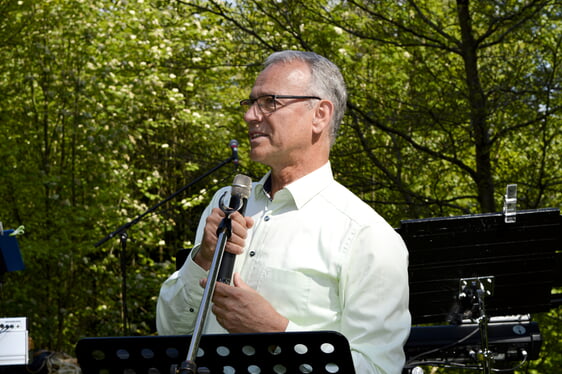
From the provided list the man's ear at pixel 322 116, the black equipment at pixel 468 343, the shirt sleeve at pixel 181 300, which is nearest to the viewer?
the shirt sleeve at pixel 181 300

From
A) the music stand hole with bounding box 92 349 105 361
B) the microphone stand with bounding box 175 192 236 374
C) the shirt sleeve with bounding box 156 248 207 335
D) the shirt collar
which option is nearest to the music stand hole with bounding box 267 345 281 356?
the microphone stand with bounding box 175 192 236 374

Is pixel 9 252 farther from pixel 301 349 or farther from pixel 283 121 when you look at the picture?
pixel 301 349

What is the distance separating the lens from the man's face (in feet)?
7.14

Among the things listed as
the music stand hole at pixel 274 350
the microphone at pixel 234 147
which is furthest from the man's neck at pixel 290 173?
the microphone at pixel 234 147

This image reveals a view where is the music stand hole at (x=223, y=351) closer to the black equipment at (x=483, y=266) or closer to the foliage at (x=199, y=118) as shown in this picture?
the black equipment at (x=483, y=266)

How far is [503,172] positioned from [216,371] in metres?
4.86

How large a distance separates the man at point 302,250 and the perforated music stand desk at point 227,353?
30 centimetres

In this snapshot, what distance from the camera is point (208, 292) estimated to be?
166cm

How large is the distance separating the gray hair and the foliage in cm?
332

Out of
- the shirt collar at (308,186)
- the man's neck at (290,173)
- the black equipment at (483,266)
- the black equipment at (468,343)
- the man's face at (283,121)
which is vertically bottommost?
the black equipment at (468,343)

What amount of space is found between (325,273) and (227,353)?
0.50m

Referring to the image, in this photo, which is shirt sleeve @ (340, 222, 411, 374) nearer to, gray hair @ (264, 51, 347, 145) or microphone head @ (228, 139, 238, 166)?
gray hair @ (264, 51, 347, 145)

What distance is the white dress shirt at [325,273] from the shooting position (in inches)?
73.9

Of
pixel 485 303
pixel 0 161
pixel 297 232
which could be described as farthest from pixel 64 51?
pixel 297 232
